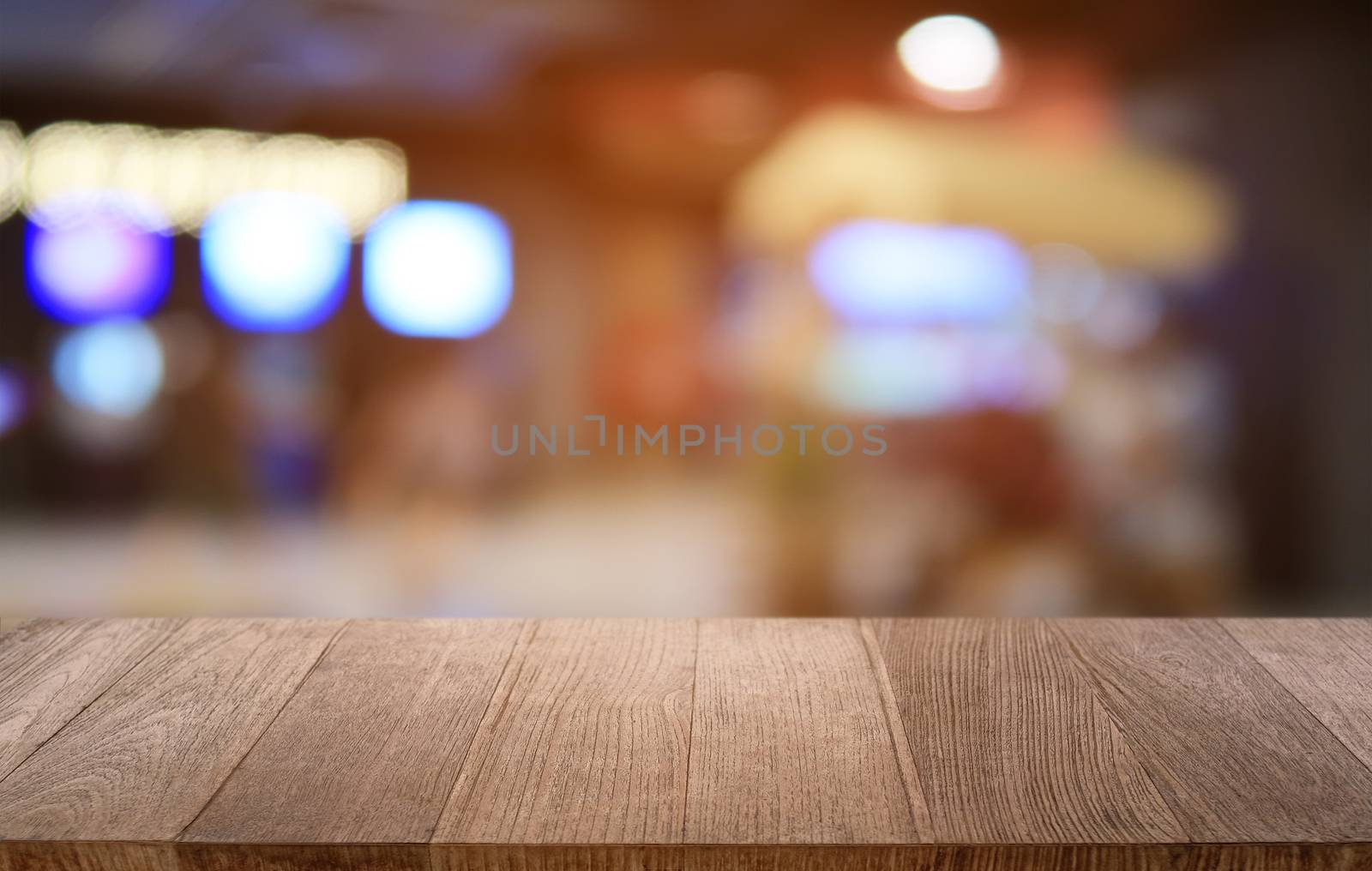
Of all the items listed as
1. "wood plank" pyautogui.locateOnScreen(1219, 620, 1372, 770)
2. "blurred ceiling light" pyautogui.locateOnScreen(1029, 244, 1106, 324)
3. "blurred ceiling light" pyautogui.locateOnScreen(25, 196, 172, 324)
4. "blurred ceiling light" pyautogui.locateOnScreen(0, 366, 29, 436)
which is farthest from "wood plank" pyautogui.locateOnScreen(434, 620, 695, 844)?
"blurred ceiling light" pyautogui.locateOnScreen(0, 366, 29, 436)

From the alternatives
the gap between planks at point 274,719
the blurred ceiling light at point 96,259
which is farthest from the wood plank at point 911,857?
the blurred ceiling light at point 96,259

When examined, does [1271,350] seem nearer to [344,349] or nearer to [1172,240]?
[1172,240]

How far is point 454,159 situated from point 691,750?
11.2 feet

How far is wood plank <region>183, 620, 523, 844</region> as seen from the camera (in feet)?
1.72

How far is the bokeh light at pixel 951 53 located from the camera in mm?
3867

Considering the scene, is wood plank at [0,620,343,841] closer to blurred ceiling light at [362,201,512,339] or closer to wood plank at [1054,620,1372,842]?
wood plank at [1054,620,1372,842]

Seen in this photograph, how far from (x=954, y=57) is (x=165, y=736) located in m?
3.74

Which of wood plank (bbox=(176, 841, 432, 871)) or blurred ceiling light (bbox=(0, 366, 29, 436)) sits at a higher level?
wood plank (bbox=(176, 841, 432, 871))

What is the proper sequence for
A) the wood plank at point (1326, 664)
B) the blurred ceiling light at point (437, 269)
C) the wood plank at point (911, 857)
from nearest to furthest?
the wood plank at point (911, 857)
the wood plank at point (1326, 664)
the blurred ceiling light at point (437, 269)

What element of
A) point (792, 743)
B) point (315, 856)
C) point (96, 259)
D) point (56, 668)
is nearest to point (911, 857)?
point (792, 743)

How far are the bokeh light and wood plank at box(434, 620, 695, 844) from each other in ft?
11.2

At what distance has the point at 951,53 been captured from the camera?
394 centimetres

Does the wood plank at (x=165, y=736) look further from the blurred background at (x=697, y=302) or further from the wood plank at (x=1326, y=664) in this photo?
the blurred background at (x=697, y=302)

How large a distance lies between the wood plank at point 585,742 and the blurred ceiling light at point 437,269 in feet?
10.2
